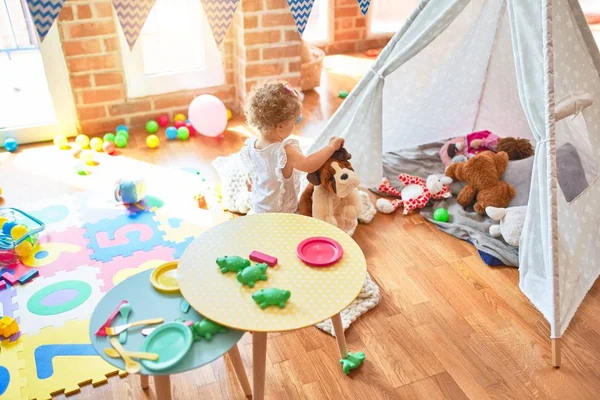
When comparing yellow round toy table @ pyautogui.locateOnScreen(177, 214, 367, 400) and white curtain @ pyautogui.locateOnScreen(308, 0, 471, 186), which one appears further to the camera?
white curtain @ pyautogui.locateOnScreen(308, 0, 471, 186)

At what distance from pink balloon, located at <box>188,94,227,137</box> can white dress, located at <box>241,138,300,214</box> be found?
3.67ft

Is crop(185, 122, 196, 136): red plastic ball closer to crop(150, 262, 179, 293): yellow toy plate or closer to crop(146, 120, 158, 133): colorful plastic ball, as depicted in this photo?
crop(146, 120, 158, 133): colorful plastic ball

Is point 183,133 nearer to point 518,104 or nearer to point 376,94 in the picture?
point 376,94

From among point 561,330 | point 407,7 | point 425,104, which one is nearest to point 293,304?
point 561,330

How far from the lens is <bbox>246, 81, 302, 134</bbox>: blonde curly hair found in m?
1.90

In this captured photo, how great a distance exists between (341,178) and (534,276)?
2.54ft

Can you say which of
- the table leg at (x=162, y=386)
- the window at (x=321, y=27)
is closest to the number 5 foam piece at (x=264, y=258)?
the table leg at (x=162, y=386)

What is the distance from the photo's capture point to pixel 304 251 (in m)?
1.62

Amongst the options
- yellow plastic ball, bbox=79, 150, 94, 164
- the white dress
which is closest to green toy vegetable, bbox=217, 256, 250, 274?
the white dress

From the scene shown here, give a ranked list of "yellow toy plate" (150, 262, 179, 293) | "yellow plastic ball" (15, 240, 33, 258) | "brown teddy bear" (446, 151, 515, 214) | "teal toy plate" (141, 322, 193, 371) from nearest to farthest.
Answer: "teal toy plate" (141, 322, 193, 371), "yellow toy plate" (150, 262, 179, 293), "yellow plastic ball" (15, 240, 33, 258), "brown teddy bear" (446, 151, 515, 214)

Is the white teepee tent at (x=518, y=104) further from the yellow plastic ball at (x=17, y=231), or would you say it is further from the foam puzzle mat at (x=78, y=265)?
the yellow plastic ball at (x=17, y=231)

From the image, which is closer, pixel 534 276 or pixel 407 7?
pixel 534 276

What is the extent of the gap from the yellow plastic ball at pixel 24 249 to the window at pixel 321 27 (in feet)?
9.61

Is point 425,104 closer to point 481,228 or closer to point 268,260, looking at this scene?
point 481,228
